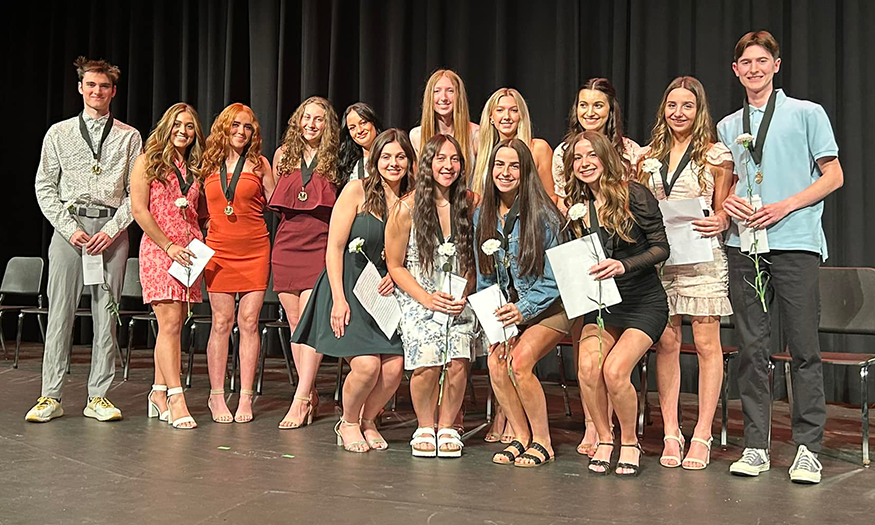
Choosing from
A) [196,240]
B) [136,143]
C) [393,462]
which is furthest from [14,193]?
[393,462]

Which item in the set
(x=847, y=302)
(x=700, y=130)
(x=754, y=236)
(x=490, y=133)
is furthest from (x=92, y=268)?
(x=847, y=302)

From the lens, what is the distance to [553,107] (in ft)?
21.1

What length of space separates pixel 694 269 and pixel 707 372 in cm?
43

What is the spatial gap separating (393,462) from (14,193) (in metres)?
6.54

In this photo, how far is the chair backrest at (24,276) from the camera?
7.17 metres

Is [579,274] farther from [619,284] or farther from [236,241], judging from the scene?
[236,241]

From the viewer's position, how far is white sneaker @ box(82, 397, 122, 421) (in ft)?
15.1

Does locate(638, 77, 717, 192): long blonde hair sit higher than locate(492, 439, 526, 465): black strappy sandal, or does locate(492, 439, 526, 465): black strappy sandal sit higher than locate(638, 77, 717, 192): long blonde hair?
locate(638, 77, 717, 192): long blonde hair

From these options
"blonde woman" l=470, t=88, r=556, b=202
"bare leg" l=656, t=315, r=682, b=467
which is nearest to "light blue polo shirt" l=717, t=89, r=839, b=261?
"bare leg" l=656, t=315, r=682, b=467

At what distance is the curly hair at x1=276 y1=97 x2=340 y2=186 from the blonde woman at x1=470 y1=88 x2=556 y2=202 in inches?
30.6

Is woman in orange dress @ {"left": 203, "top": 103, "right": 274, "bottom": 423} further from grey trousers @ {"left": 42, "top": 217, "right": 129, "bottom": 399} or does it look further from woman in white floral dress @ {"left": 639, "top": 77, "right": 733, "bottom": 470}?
woman in white floral dress @ {"left": 639, "top": 77, "right": 733, "bottom": 470}

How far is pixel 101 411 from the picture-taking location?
4613 millimetres

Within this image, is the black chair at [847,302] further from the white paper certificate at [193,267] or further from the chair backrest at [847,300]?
the white paper certificate at [193,267]

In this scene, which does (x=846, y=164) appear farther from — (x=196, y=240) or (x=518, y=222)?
(x=196, y=240)
